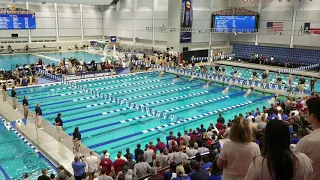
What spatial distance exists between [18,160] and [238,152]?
8.48m

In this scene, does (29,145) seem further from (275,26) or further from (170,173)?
(275,26)

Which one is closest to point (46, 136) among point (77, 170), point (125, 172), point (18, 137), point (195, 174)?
point (18, 137)

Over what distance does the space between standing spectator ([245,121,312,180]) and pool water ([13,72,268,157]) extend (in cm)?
878

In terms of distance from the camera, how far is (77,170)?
702 centimetres

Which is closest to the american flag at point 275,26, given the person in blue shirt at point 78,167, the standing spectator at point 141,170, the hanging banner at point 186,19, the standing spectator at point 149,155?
the hanging banner at point 186,19

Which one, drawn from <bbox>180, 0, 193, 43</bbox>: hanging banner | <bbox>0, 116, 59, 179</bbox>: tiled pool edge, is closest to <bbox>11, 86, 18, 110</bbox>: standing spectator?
<bbox>0, 116, 59, 179</bbox>: tiled pool edge

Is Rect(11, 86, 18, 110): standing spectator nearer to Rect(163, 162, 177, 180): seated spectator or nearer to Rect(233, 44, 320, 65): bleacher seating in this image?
Rect(163, 162, 177, 180): seated spectator

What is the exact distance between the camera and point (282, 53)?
2866cm

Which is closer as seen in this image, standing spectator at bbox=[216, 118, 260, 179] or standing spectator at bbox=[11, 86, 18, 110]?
standing spectator at bbox=[216, 118, 260, 179]

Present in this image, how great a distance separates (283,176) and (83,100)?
1515cm

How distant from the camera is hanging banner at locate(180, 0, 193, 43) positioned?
2814 cm

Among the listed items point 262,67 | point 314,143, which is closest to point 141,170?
point 314,143

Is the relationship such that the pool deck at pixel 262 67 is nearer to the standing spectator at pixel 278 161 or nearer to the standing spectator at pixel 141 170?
the standing spectator at pixel 141 170

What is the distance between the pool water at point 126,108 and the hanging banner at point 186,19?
7918 millimetres
